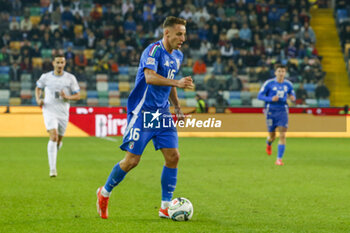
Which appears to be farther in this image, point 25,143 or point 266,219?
point 25,143

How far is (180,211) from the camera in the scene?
6.71m

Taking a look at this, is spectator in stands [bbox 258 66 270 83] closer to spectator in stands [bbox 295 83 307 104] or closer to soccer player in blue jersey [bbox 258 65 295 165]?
spectator in stands [bbox 295 83 307 104]

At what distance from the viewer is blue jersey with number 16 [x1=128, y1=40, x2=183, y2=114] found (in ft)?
21.7

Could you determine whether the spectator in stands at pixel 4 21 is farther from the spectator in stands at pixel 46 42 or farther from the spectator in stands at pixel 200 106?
the spectator in stands at pixel 200 106

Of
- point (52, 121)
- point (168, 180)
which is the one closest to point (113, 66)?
point (52, 121)

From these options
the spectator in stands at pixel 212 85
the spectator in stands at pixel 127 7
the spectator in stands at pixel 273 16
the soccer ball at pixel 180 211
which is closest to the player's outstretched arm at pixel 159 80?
the soccer ball at pixel 180 211

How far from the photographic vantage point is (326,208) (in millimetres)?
7684

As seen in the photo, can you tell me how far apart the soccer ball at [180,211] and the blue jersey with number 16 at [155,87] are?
3.59 ft

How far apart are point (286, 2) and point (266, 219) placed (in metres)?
24.8

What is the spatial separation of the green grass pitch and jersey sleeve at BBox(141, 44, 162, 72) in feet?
5.58

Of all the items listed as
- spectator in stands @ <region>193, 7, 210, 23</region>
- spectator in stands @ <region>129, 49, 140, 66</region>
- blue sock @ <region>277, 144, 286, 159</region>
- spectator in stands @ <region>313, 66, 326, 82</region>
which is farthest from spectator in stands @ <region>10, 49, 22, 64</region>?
blue sock @ <region>277, 144, 286, 159</region>

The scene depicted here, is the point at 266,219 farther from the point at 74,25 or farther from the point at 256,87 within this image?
the point at 74,25

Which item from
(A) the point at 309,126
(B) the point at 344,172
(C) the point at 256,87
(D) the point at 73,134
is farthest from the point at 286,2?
(B) the point at 344,172

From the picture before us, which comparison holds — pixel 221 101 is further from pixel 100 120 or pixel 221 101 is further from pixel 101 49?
pixel 101 49
